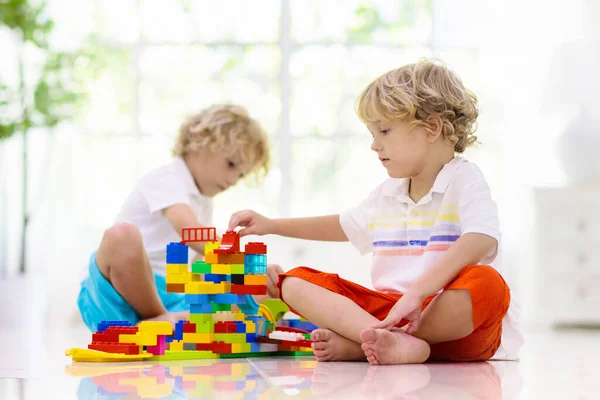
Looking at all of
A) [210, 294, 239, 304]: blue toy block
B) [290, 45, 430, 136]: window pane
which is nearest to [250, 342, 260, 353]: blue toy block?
[210, 294, 239, 304]: blue toy block

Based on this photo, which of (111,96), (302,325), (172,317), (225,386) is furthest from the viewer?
(111,96)

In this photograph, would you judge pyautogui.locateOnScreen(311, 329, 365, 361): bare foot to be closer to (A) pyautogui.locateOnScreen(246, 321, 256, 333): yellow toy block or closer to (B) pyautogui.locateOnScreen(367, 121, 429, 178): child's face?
(A) pyautogui.locateOnScreen(246, 321, 256, 333): yellow toy block

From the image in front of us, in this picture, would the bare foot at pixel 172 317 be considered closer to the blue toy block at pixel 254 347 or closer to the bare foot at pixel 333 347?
the blue toy block at pixel 254 347

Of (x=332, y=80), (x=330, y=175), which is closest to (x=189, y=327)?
(x=330, y=175)

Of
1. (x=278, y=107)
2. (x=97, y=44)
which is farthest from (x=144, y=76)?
(x=278, y=107)

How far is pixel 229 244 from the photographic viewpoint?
5.18ft

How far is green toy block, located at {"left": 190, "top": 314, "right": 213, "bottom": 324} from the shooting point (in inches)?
62.2

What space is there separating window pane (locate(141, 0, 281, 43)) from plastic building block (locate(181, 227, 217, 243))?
2282 millimetres

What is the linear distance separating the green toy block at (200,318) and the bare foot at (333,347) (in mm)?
260

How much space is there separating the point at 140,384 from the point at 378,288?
61 cm

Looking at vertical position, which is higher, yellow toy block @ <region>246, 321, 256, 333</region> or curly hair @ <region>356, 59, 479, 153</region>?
curly hair @ <region>356, 59, 479, 153</region>

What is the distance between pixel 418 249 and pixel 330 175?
2.25 m

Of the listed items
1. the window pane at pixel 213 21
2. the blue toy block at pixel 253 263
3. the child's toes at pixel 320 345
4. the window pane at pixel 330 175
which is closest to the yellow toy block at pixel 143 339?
the blue toy block at pixel 253 263

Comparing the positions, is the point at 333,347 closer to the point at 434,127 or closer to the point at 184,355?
the point at 184,355
